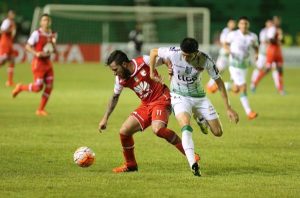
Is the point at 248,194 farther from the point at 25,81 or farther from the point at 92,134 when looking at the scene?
the point at 25,81

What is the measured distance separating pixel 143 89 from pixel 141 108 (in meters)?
0.28

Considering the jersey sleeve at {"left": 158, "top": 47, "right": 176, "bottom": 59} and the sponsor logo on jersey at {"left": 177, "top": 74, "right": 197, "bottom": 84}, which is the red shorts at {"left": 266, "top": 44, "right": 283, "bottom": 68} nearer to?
the sponsor logo on jersey at {"left": 177, "top": 74, "right": 197, "bottom": 84}

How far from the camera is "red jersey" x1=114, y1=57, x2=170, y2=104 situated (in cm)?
1097

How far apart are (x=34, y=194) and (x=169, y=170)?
2.53 meters

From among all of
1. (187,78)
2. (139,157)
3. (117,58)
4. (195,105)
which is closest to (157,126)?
(195,105)

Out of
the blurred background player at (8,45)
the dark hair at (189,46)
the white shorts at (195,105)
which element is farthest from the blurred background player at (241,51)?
the blurred background player at (8,45)

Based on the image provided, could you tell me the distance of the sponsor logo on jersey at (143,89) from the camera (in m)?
11.0

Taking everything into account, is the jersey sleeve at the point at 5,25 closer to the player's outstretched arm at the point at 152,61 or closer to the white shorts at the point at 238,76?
the white shorts at the point at 238,76

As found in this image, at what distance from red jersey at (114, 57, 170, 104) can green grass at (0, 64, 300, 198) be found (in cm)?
106

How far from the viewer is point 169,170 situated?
11094 millimetres

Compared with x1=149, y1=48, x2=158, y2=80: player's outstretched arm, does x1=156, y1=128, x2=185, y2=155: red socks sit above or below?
below

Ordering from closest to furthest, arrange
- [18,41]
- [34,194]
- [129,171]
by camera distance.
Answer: [34,194]
[129,171]
[18,41]

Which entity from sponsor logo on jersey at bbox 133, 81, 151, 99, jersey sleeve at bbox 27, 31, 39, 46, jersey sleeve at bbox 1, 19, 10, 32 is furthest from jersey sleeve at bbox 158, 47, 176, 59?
jersey sleeve at bbox 1, 19, 10, 32

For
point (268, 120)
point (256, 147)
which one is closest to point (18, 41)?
point (268, 120)
